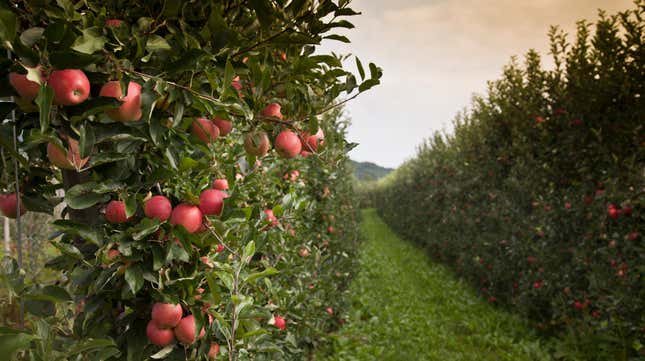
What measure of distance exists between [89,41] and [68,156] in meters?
0.27

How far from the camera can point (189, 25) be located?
1.18 metres

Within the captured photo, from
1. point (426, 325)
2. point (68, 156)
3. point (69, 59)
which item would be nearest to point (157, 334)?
point (68, 156)

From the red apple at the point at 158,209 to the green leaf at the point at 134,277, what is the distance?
0.14 m

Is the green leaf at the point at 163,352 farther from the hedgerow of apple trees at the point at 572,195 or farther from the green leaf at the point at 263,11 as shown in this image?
the hedgerow of apple trees at the point at 572,195

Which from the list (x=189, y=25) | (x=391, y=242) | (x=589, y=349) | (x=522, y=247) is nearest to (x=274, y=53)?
(x=189, y=25)

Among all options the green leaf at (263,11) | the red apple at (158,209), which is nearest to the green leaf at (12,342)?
the red apple at (158,209)

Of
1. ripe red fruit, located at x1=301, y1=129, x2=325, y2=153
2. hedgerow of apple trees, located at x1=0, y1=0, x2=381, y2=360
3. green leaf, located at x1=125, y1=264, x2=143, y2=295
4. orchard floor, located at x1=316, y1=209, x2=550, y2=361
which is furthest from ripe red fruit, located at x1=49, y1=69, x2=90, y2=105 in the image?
orchard floor, located at x1=316, y1=209, x2=550, y2=361

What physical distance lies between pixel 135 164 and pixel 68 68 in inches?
14.2

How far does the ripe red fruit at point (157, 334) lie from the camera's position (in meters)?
1.14

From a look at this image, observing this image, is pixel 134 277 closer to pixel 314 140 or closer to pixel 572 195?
pixel 314 140

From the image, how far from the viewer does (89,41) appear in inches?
35.6

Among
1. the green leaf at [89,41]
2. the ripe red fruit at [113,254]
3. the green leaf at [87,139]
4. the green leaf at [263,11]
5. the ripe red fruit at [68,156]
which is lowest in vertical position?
the ripe red fruit at [113,254]

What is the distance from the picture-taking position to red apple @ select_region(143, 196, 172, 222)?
110cm

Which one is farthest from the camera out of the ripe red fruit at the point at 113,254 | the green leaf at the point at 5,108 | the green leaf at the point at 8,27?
the ripe red fruit at the point at 113,254
